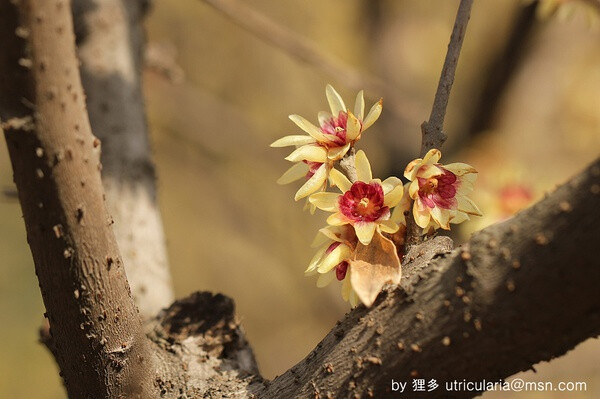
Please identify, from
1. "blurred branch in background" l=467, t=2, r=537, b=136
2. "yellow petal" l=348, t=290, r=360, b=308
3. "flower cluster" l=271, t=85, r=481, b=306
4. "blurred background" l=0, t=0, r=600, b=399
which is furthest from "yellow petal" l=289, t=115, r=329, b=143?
"blurred branch in background" l=467, t=2, r=537, b=136

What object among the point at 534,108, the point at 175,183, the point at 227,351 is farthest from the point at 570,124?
the point at 227,351

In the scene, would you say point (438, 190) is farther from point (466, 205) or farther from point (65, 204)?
point (65, 204)

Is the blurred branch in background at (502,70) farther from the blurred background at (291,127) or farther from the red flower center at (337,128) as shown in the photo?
the red flower center at (337,128)

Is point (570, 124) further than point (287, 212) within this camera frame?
No

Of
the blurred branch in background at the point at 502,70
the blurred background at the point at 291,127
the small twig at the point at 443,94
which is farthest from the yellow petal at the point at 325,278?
the blurred branch in background at the point at 502,70

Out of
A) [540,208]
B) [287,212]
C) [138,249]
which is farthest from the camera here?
[287,212]

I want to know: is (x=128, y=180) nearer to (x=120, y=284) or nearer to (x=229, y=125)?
(x=120, y=284)

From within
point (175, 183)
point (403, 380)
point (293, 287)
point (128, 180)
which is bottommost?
point (403, 380)
